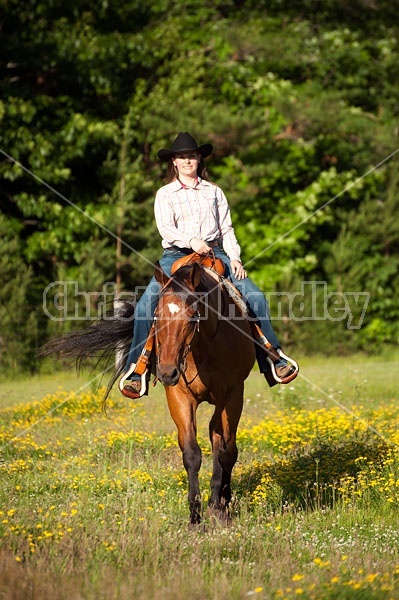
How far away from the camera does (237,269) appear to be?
830 centimetres

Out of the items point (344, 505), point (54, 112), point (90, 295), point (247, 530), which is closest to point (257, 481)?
point (344, 505)

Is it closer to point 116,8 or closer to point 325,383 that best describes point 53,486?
point 325,383

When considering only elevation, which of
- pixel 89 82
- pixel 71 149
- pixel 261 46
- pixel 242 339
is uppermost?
pixel 261 46

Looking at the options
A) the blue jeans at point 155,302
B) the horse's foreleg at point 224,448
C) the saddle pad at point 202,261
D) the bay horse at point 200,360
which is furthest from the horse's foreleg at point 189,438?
the saddle pad at point 202,261

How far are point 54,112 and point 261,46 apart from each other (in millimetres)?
6848

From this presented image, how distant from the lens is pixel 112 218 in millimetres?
21734

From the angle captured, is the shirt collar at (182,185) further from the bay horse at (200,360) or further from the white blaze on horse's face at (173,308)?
the white blaze on horse's face at (173,308)

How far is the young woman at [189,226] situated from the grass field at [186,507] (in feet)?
3.91

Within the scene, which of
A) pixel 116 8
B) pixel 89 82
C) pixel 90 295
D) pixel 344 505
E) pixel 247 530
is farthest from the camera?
pixel 116 8

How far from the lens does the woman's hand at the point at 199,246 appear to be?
7.87 m

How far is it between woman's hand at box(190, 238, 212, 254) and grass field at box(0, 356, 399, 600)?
226cm

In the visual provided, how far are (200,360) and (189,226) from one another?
1.41 metres

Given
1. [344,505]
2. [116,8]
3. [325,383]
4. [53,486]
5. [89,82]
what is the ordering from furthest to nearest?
[116,8] → [89,82] → [325,383] → [53,486] → [344,505]

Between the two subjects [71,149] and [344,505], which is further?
[71,149]
